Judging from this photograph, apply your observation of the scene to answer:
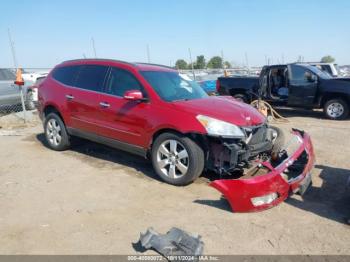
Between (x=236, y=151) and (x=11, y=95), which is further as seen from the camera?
(x=11, y=95)

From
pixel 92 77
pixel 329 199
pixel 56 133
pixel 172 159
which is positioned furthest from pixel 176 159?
pixel 56 133

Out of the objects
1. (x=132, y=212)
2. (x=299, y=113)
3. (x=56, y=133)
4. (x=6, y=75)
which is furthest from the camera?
A: (x=299, y=113)

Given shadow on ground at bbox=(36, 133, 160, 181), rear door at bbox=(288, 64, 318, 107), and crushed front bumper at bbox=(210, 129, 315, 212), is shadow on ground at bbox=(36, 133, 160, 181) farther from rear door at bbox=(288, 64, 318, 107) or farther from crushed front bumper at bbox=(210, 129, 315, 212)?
rear door at bbox=(288, 64, 318, 107)

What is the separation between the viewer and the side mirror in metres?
5.11

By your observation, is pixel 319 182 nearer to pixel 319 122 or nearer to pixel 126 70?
pixel 126 70

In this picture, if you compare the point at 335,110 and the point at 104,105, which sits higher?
the point at 104,105

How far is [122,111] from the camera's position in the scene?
5.46 m

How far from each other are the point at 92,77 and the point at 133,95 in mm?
1381

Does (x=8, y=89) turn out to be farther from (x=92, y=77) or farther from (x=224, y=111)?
(x=224, y=111)

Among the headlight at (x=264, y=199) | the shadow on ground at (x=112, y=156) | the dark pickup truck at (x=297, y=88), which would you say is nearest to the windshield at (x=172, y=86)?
the shadow on ground at (x=112, y=156)

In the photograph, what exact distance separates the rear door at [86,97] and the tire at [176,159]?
4.75 ft

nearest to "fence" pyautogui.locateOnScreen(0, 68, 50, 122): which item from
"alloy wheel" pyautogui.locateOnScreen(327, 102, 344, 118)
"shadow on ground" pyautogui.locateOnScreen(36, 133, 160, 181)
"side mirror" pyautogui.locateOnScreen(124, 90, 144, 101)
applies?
"shadow on ground" pyautogui.locateOnScreen(36, 133, 160, 181)

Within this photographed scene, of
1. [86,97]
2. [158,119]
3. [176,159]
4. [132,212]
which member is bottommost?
[132,212]

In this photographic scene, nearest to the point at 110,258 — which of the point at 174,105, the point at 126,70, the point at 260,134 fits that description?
the point at 174,105
